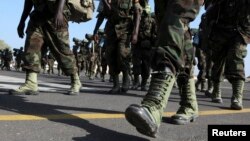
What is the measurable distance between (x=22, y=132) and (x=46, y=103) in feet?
5.71

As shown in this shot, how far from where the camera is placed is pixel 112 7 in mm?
7363

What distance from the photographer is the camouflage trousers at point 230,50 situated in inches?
210

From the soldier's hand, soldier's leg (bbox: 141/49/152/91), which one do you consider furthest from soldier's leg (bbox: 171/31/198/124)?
soldier's leg (bbox: 141/49/152/91)

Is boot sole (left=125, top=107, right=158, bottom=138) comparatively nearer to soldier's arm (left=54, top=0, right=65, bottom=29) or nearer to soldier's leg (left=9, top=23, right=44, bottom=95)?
soldier's arm (left=54, top=0, right=65, bottom=29)

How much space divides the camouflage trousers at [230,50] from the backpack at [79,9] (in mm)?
1599

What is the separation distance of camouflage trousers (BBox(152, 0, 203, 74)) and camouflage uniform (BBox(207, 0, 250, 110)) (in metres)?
2.18

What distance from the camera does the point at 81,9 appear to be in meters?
5.88

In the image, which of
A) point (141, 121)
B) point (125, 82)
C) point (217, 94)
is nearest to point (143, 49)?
point (125, 82)

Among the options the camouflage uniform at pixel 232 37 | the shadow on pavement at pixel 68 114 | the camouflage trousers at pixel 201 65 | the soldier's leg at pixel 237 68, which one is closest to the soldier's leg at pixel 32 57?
the shadow on pavement at pixel 68 114

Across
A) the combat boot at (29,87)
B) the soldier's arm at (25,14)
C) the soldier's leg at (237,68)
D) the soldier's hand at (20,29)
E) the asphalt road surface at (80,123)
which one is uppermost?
the soldier's arm at (25,14)

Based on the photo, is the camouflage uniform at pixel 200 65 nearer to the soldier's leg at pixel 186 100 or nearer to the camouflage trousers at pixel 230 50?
the camouflage trousers at pixel 230 50

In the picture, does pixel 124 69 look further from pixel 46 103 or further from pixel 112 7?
pixel 46 103

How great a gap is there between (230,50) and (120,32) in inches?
88.4

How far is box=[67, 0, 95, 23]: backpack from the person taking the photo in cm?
585
